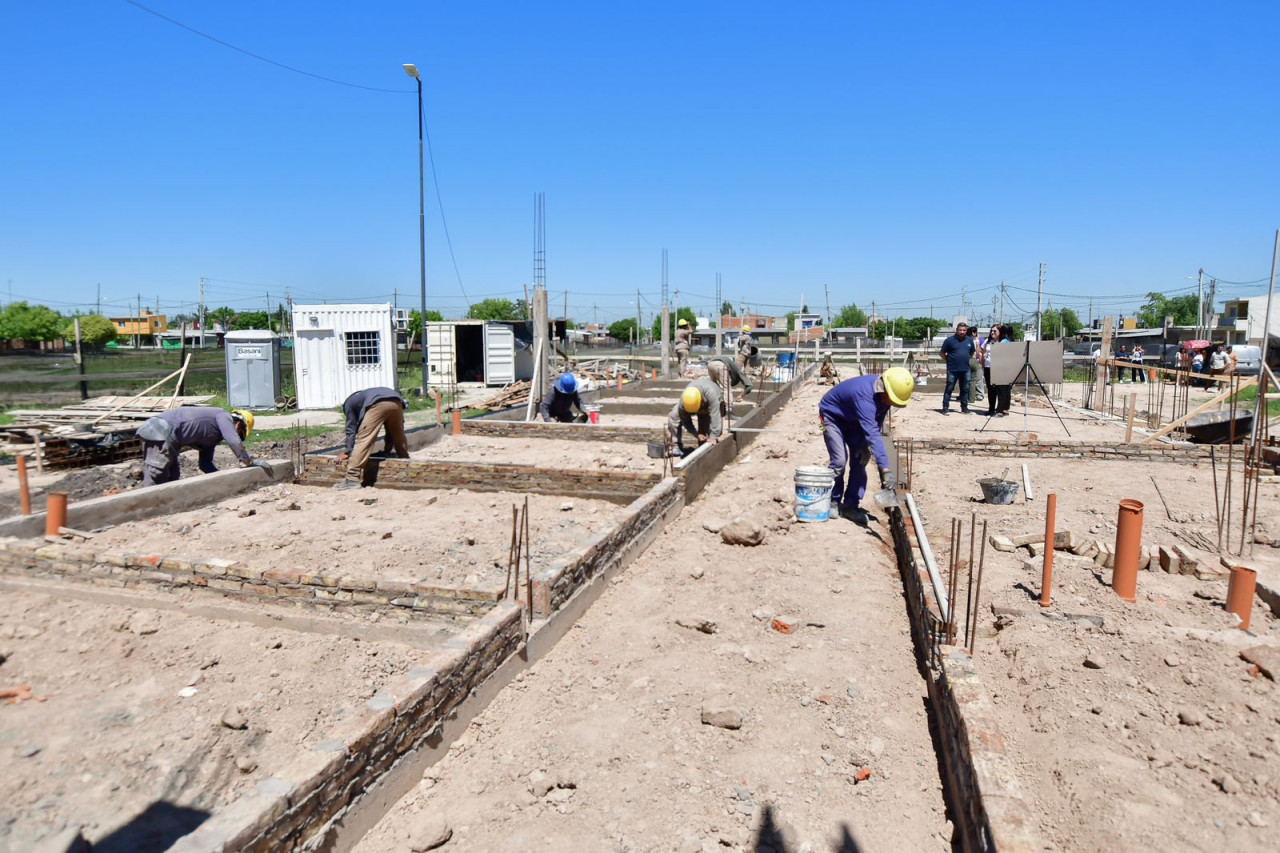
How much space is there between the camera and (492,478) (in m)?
7.67

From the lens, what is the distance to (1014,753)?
2.95 m

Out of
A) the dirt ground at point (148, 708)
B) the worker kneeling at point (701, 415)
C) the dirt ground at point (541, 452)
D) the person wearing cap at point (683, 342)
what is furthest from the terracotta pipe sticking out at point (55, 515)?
the person wearing cap at point (683, 342)

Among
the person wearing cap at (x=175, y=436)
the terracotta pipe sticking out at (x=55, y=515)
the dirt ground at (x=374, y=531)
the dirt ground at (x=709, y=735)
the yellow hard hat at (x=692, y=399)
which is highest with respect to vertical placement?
the yellow hard hat at (x=692, y=399)

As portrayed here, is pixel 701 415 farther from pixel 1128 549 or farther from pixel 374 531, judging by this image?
pixel 1128 549

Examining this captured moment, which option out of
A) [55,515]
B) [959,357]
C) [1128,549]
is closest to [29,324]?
[55,515]

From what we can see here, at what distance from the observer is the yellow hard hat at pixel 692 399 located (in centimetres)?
805

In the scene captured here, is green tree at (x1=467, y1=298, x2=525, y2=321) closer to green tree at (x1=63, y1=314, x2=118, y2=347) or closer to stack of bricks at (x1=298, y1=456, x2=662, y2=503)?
green tree at (x1=63, y1=314, x2=118, y2=347)

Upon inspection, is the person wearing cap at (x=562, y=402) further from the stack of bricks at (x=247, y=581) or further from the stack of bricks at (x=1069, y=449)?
the stack of bricks at (x=247, y=581)

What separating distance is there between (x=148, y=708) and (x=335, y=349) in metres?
13.0

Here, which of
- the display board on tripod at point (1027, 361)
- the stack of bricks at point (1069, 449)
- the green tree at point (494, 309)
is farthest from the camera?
the green tree at point (494, 309)

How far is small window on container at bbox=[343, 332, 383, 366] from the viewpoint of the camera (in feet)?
52.0

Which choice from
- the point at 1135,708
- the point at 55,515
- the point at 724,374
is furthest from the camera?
the point at 724,374

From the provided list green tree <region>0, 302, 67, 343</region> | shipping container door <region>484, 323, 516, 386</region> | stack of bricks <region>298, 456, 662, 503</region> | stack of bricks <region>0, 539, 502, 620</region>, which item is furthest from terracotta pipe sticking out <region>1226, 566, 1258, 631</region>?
green tree <region>0, 302, 67, 343</region>

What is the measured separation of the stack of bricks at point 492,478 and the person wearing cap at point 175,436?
3.00 ft
